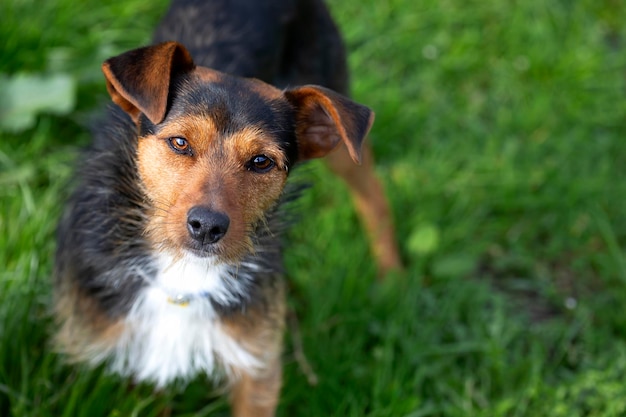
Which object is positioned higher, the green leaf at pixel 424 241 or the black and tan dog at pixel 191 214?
the black and tan dog at pixel 191 214

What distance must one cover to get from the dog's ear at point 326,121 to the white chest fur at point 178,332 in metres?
0.65

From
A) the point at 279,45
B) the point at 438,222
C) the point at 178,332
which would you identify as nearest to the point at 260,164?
the point at 178,332

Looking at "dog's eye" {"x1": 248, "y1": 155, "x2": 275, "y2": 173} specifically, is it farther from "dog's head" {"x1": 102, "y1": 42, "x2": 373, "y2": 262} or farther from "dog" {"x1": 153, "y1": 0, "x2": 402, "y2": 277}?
"dog" {"x1": 153, "y1": 0, "x2": 402, "y2": 277}

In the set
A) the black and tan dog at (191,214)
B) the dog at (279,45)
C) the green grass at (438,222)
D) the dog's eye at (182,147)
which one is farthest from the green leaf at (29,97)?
the dog's eye at (182,147)

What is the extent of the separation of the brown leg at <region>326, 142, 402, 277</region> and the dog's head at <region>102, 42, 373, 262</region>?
157 cm

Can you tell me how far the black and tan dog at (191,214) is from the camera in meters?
2.95

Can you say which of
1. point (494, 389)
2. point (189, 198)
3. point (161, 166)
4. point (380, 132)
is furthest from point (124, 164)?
point (380, 132)

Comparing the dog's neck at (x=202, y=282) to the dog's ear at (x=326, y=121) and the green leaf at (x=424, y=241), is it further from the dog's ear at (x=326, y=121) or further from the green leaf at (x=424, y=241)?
the green leaf at (x=424, y=241)

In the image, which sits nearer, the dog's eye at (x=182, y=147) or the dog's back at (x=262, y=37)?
the dog's eye at (x=182, y=147)

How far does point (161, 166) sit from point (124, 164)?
1.01 feet

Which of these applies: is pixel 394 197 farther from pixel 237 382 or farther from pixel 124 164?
pixel 124 164

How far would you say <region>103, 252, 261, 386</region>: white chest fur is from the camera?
3309mm

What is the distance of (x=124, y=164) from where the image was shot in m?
3.27

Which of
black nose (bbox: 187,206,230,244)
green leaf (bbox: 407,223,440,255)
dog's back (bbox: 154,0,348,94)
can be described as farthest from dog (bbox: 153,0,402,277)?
black nose (bbox: 187,206,230,244)
